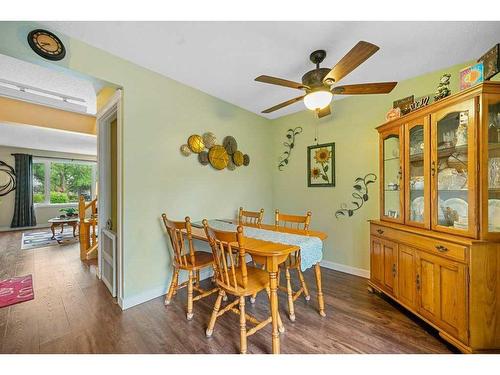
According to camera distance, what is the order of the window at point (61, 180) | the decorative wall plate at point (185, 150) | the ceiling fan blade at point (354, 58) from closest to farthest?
the ceiling fan blade at point (354, 58) < the decorative wall plate at point (185, 150) < the window at point (61, 180)

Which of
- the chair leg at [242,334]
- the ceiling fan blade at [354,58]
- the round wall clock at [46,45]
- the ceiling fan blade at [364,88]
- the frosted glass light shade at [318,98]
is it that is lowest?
the chair leg at [242,334]

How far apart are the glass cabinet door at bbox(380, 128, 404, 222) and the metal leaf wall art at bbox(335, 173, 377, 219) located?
0.39 metres

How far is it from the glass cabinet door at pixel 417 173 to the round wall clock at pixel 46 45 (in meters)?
3.04

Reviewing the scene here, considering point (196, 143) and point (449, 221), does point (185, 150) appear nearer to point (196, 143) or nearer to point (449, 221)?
point (196, 143)

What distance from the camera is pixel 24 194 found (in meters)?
6.09

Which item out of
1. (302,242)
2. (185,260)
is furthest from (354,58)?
(185,260)

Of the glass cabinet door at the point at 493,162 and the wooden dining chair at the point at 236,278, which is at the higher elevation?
the glass cabinet door at the point at 493,162

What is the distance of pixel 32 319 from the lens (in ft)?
6.16

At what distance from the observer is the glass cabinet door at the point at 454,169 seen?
4.90ft

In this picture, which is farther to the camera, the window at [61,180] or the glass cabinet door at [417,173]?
the window at [61,180]

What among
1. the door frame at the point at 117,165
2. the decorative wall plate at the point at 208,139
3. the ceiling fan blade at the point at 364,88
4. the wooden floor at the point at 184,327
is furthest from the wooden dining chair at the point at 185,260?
the ceiling fan blade at the point at 364,88

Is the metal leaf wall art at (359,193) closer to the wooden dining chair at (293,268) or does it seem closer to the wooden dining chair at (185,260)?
the wooden dining chair at (293,268)
